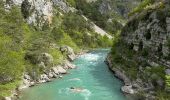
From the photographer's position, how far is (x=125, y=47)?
85.8 m

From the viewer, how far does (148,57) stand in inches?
2665

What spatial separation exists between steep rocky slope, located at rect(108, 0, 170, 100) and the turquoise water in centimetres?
260

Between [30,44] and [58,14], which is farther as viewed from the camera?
[58,14]

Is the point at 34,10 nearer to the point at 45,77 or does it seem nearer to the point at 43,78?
the point at 45,77

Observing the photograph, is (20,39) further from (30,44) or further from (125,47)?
(125,47)

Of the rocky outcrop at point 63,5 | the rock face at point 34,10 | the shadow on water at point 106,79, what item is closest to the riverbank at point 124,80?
the shadow on water at point 106,79

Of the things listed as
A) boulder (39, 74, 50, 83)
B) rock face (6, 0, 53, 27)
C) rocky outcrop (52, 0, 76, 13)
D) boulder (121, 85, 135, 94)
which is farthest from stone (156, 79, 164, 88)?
rocky outcrop (52, 0, 76, 13)

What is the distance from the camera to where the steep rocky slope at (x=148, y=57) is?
58.2 meters

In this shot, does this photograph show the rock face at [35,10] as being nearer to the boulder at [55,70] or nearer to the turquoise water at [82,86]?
the boulder at [55,70]

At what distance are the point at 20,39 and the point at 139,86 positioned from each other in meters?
28.3

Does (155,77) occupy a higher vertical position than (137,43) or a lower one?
lower

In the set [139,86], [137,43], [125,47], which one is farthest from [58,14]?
[139,86]

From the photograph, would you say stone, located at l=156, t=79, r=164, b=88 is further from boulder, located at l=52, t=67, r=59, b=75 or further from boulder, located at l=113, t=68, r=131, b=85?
boulder, located at l=52, t=67, r=59, b=75

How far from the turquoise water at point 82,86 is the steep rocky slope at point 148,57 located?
102 inches
